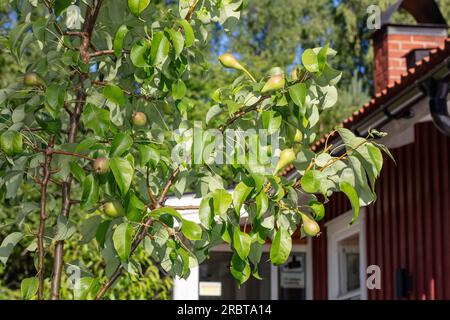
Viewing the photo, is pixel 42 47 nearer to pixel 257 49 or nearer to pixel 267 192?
pixel 267 192

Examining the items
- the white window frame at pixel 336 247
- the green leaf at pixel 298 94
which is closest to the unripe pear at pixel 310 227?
the green leaf at pixel 298 94

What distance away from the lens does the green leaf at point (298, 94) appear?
3289mm

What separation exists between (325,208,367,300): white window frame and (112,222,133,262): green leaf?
6.27 meters

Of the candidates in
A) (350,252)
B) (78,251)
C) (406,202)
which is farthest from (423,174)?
(78,251)

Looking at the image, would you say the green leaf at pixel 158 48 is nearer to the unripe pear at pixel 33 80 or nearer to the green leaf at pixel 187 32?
the green leaf at pixel 187 32

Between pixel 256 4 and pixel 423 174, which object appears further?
pixel 256 4

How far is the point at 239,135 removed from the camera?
3434 millimetres

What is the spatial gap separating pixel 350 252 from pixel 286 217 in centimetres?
759

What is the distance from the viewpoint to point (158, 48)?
3.37 m

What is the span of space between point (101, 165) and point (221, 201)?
48cm

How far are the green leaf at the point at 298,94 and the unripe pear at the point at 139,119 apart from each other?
83 centimetres

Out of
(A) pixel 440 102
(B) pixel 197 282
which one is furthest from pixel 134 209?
(B) pixel 197 282

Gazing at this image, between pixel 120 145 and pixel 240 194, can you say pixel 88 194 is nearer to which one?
pixel 120 145

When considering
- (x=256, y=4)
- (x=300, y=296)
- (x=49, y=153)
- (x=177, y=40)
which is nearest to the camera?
(x=177, y=40)
